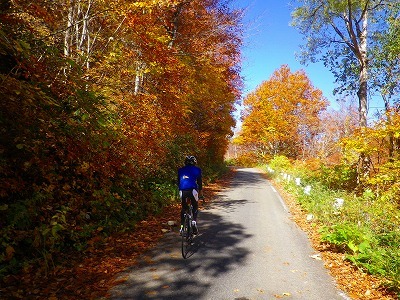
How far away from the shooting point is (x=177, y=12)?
1429 cm

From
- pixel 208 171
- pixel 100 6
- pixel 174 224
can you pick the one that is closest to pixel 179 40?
pixel 100 6

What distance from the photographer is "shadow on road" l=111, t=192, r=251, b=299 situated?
4566 millimetres

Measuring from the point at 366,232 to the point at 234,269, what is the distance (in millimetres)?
3807

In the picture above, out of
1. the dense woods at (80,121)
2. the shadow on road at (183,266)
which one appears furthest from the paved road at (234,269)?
the dense woods at (80,121)

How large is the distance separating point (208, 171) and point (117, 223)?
1298 cm

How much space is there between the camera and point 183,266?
220 inches

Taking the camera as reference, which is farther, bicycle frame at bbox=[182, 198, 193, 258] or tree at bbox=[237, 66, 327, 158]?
tree at bbox=[237, 66, 327, 158]

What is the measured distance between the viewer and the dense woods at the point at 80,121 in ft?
16.9

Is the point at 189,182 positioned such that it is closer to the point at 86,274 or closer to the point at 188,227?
the point at 188,227

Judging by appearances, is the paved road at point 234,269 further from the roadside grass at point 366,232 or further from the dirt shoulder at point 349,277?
the roadside grass at point 366,232

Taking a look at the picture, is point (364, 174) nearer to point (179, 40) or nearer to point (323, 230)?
point (323, 230)

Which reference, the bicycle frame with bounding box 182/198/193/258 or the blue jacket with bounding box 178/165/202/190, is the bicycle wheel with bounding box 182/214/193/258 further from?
the blue jacket with bounding box 178/165/202/190

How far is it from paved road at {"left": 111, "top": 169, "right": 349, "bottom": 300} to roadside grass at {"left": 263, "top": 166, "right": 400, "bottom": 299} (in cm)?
84

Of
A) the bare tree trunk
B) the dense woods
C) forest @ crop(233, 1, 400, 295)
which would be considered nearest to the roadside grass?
forest @ crop(233, 1, 400, 295)
